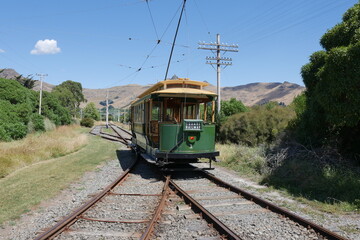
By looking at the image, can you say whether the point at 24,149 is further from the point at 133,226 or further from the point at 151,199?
the point at 133,226

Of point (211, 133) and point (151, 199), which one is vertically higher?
point (211, 133)

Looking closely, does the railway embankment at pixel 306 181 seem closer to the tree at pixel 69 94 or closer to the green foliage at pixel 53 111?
the green foliage at pixel 53 111

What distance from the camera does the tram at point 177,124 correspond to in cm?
991

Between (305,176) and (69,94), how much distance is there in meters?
72.2

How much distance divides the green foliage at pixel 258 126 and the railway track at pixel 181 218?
33.0 ft

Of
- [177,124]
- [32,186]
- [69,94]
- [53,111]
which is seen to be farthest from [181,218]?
[69,94]

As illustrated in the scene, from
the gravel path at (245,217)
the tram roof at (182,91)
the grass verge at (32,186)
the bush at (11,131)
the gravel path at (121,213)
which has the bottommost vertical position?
the grass verge at (32,186)

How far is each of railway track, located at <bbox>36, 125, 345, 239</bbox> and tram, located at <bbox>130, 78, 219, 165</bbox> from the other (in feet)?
6.16

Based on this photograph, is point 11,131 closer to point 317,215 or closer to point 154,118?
point 154,118

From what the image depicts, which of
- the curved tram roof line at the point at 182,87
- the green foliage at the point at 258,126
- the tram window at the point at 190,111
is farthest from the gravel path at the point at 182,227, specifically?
the green foliage at the point at 258,126

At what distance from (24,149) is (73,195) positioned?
29.9 feet

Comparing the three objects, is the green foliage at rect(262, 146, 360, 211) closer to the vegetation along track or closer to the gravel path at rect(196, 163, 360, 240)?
the gravel path at rect(196, 163, 360, 240)

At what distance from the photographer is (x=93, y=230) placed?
510 cm

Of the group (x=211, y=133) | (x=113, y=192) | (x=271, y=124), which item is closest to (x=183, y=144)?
(x=211, y=133)
